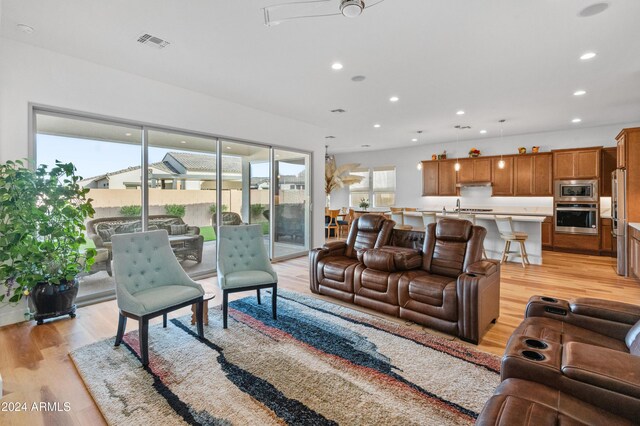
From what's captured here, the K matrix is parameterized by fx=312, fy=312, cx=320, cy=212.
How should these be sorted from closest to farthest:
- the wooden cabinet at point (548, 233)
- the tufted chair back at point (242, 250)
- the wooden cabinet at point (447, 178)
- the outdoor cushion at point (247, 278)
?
the outdoor cushion at point (247, 278) → the tufted chair back at point (242, 250) → the wooden cabinet at point (548, 233) → the wooden cabinet at point (447, 178)

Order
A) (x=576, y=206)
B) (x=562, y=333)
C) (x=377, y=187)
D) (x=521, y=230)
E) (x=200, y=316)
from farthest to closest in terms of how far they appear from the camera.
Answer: (x=377, y=187) < (x=576, y=206) < (x=521, y=230) < (x=200, y=316) < (x=562, y=333)

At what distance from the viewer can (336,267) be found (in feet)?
13.0

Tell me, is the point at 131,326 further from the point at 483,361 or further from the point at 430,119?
the point at 430,119

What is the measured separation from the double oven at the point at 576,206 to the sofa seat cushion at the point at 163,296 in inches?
323

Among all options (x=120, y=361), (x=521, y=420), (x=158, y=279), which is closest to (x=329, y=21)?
(x=158, y=279)

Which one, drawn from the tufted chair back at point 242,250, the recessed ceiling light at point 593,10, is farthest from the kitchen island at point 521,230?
the recessed ceiling light at point 593,10

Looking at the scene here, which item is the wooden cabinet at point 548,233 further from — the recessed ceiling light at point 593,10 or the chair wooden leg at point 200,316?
the chair wooden leg at point 200,316

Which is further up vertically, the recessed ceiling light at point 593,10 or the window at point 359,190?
the recessed ceiling light at point 593,10

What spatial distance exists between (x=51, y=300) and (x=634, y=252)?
7.82 meters

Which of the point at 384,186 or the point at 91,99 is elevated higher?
the point at 91,99

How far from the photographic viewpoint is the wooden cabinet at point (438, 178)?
30.0 feet

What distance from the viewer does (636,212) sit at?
16.2 feet

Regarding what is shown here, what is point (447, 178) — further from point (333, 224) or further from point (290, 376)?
point (290, 376)

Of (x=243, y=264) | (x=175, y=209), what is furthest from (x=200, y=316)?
(x=175, y=209)
